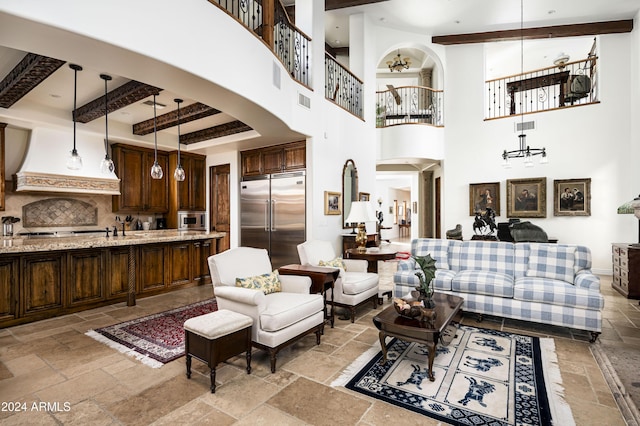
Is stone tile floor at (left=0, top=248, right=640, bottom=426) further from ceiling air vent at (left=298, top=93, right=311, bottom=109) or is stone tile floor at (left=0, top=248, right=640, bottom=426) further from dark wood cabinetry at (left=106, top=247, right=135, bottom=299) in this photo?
ceiling air vent at (left=298, top=93, right=311, bottom=109)

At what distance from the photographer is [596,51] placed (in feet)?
25.5

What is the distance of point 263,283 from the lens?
10.9 feet

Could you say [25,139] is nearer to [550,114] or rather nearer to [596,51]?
[550,114]

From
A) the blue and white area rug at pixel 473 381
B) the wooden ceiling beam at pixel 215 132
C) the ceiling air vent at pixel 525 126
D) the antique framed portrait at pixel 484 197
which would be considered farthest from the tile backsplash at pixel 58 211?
the ceiling air vent at pixel 525 126

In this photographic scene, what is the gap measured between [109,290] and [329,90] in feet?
16.8

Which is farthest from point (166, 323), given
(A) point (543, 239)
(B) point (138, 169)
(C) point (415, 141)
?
(C) point (415, 141)

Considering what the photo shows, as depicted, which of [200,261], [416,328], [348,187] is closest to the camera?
[416,328]

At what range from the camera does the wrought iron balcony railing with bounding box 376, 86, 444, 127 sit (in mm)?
8961

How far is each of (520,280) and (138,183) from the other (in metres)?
7.22

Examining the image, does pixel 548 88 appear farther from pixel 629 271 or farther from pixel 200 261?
pixel 200 261

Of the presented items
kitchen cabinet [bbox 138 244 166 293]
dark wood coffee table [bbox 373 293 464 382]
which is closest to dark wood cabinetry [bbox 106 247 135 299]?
kitchen cabinet [bbox 138 244 166 293]

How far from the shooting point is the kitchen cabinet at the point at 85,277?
430 cm

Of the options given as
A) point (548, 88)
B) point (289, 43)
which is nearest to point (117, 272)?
point (289, 43)

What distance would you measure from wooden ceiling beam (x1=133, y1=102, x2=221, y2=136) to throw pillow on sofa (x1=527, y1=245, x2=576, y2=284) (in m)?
4.91
